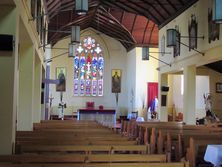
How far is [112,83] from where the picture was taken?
25.9 metres

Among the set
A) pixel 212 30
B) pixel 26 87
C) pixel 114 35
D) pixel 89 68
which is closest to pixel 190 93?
pixel 212 30

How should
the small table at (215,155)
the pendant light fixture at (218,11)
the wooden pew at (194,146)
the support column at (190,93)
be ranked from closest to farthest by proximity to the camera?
the small table at (215,155) → the wooden pew at (194,146) → the pendant light fixture at (218,11) → the support column at (190,93)

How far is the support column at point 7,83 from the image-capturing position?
5.72 metres

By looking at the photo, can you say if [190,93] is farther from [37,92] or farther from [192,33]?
[37,92]

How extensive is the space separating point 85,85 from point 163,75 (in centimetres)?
915

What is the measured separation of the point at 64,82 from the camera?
25109 mm

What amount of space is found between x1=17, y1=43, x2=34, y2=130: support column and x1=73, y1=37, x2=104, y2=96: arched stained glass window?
16.3 m

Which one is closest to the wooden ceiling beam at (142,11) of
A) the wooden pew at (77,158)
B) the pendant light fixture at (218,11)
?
the pendant light fixture at (218,11)

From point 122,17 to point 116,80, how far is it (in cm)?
658

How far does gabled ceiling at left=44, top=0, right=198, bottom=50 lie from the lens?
15.5 metres

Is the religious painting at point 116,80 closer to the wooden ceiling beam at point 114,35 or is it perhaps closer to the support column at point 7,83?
the wooden ceiling beam at point 114,35

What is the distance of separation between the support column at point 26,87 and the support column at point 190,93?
21.2 feet

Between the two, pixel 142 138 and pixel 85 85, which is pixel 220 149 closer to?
pixel 142 138

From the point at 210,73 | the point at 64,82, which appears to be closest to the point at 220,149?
the point at 210,73
